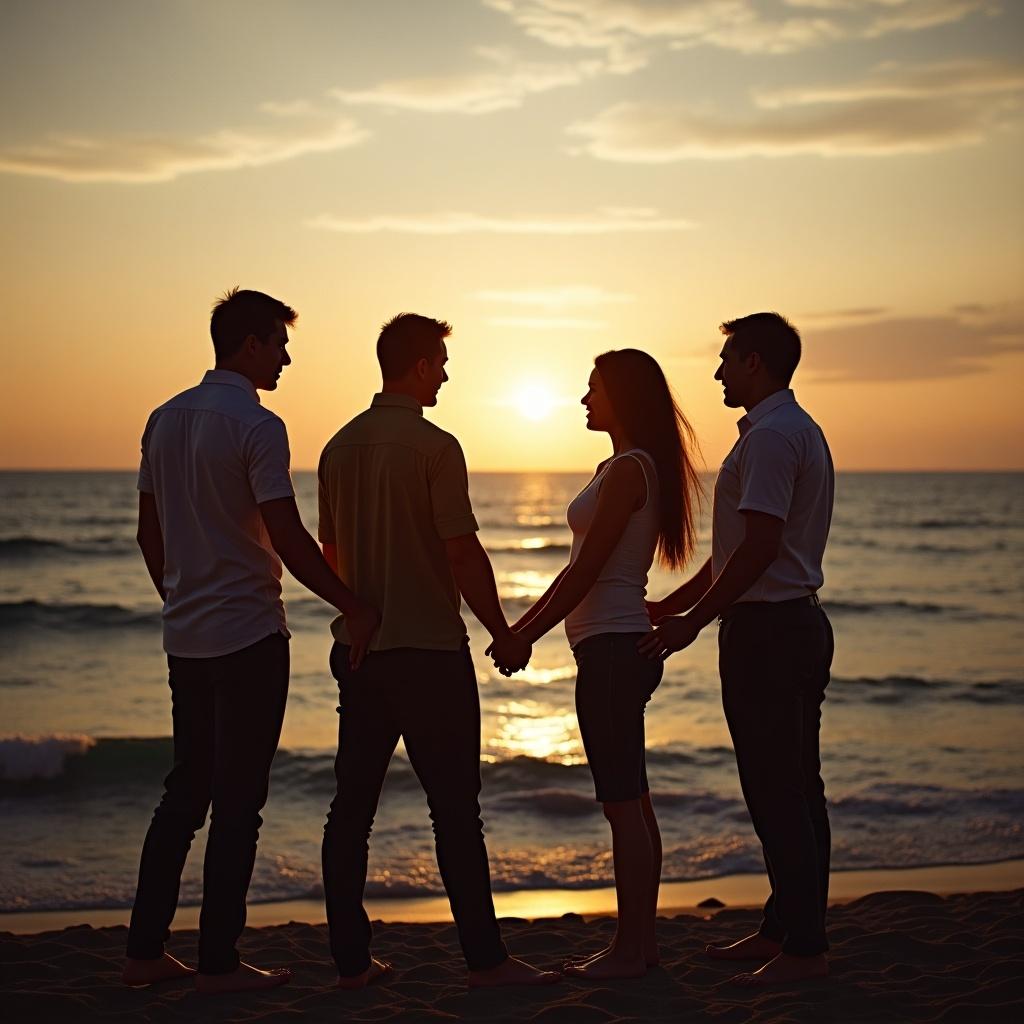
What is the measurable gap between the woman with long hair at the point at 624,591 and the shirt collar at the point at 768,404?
9.3 inches

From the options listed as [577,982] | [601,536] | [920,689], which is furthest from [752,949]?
[920,689]

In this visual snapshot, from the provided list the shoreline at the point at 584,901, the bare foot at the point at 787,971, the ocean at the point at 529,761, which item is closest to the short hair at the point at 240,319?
the bare foot at the point at 787,971

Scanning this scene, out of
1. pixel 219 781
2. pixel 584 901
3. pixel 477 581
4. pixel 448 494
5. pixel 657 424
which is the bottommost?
pixel 584 901

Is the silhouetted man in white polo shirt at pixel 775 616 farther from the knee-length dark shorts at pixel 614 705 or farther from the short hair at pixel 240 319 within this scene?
the short hair at pixel 240 319

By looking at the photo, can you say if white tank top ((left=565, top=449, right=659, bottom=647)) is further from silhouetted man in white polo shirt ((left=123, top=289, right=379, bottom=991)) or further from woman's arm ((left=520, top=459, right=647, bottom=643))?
silhouetted man in white polo shirt ((left=123, top=289, right=379, bottom=991))

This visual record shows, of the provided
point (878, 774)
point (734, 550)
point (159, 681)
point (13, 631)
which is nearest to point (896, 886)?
point (878, 774)

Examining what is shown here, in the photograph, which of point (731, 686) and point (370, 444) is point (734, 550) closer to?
point (731, 686)

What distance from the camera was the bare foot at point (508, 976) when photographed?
3.95m

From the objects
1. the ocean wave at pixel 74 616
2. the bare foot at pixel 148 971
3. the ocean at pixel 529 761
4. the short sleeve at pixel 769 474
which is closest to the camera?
the short sleeve at pixel 769 474

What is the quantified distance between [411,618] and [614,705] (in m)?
Answer: 0.75

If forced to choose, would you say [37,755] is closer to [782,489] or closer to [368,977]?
[368,977]

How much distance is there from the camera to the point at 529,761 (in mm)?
10195

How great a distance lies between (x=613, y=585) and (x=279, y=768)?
22.1 ft

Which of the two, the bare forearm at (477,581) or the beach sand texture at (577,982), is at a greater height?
the bare forearm at (477,581)
